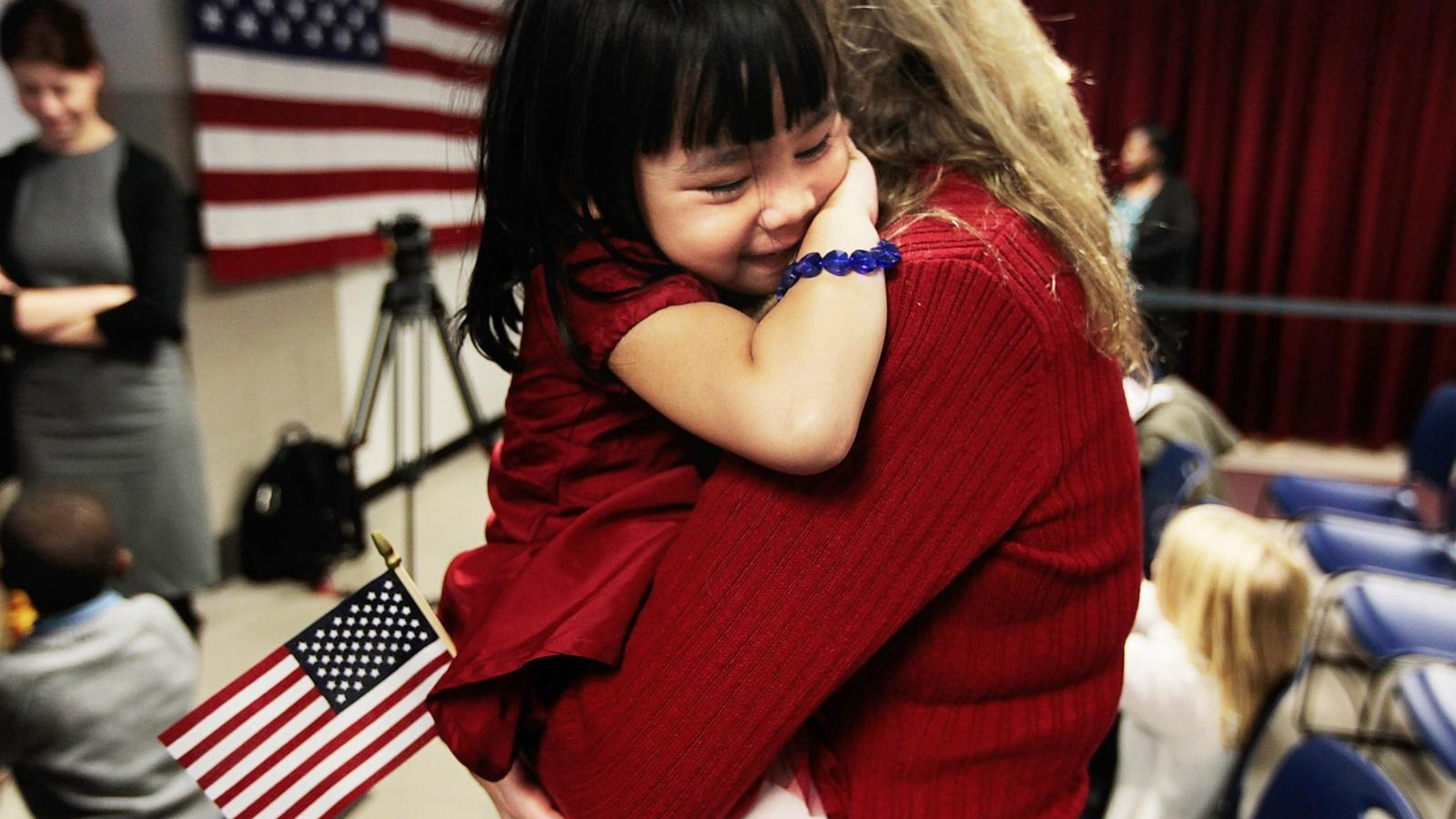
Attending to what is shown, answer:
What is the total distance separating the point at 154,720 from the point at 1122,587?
71.9 inches

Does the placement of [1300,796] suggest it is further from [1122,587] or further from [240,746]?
[240,746]

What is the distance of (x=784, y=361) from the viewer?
755 mm

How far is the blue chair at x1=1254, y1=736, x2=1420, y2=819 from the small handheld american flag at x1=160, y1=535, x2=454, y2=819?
4.29ft

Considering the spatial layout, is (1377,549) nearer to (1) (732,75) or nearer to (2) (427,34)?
(1) (732,75)

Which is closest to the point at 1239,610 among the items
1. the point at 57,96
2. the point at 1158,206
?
the point at 57,96

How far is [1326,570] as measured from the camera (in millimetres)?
3510

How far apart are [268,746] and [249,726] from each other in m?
0.03

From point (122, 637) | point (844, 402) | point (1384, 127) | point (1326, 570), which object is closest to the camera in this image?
point (844, 402)

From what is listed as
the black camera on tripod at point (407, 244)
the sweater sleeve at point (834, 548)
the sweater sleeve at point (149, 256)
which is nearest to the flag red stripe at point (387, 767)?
the sweater sleeve at point (834, 548)

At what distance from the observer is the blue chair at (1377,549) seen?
351 cm

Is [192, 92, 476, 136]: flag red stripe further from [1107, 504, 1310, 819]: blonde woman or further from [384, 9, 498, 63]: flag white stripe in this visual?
[1107, 504, 1310, 819]: blonde woman

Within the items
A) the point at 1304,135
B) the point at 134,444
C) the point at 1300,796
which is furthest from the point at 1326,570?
the point at 1304,135

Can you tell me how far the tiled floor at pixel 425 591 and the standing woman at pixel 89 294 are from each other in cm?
84

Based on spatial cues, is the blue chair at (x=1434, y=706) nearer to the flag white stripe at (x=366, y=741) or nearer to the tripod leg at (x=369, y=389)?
the flag white stripe at (x=366, y=741)
